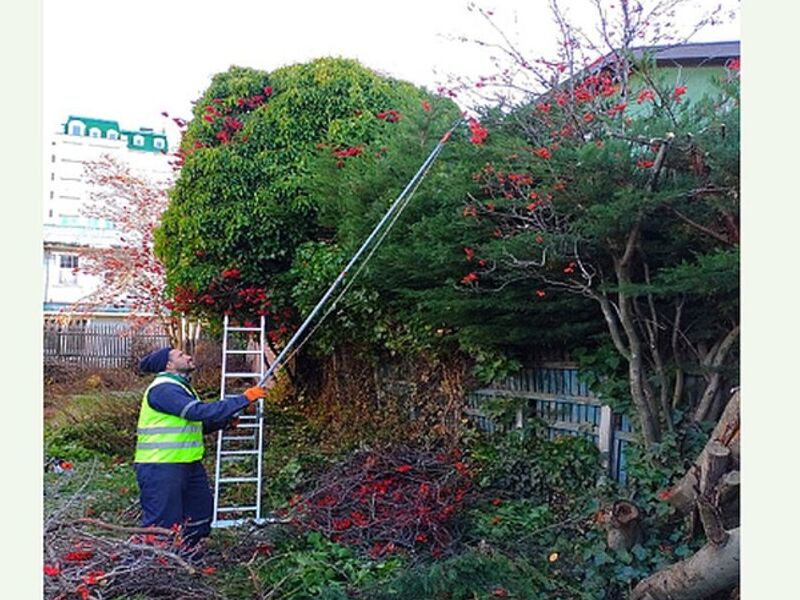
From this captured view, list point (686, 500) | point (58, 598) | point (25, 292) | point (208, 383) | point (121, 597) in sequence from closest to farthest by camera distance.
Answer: point (25, 292) < point (58, 598) < point (121, 597) < point (686, 500) < point (208, 383)

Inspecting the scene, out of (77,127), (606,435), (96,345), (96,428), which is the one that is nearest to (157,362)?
(606,435)

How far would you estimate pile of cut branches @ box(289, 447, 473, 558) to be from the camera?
517cm

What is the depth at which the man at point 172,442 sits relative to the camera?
16.9ft

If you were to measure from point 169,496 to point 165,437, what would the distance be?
0.40 meters

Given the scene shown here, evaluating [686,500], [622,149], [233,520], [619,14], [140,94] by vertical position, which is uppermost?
[140,94]

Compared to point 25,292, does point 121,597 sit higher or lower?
lower

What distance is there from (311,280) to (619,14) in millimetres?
4213

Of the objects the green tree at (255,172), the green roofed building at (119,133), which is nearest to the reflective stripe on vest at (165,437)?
the green tree at (255,172)

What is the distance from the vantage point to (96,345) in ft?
55.5

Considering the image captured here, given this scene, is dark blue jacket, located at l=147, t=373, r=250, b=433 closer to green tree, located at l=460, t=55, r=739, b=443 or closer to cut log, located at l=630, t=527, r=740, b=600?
green tree, located at l=460, t=55, r=739, b=443

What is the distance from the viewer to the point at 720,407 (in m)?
4.66

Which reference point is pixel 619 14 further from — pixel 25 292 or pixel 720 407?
pixel 25 292

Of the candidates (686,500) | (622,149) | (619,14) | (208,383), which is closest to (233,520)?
Result: (686,500)

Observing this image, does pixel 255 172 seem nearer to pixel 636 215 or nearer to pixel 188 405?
pixel 188 405
